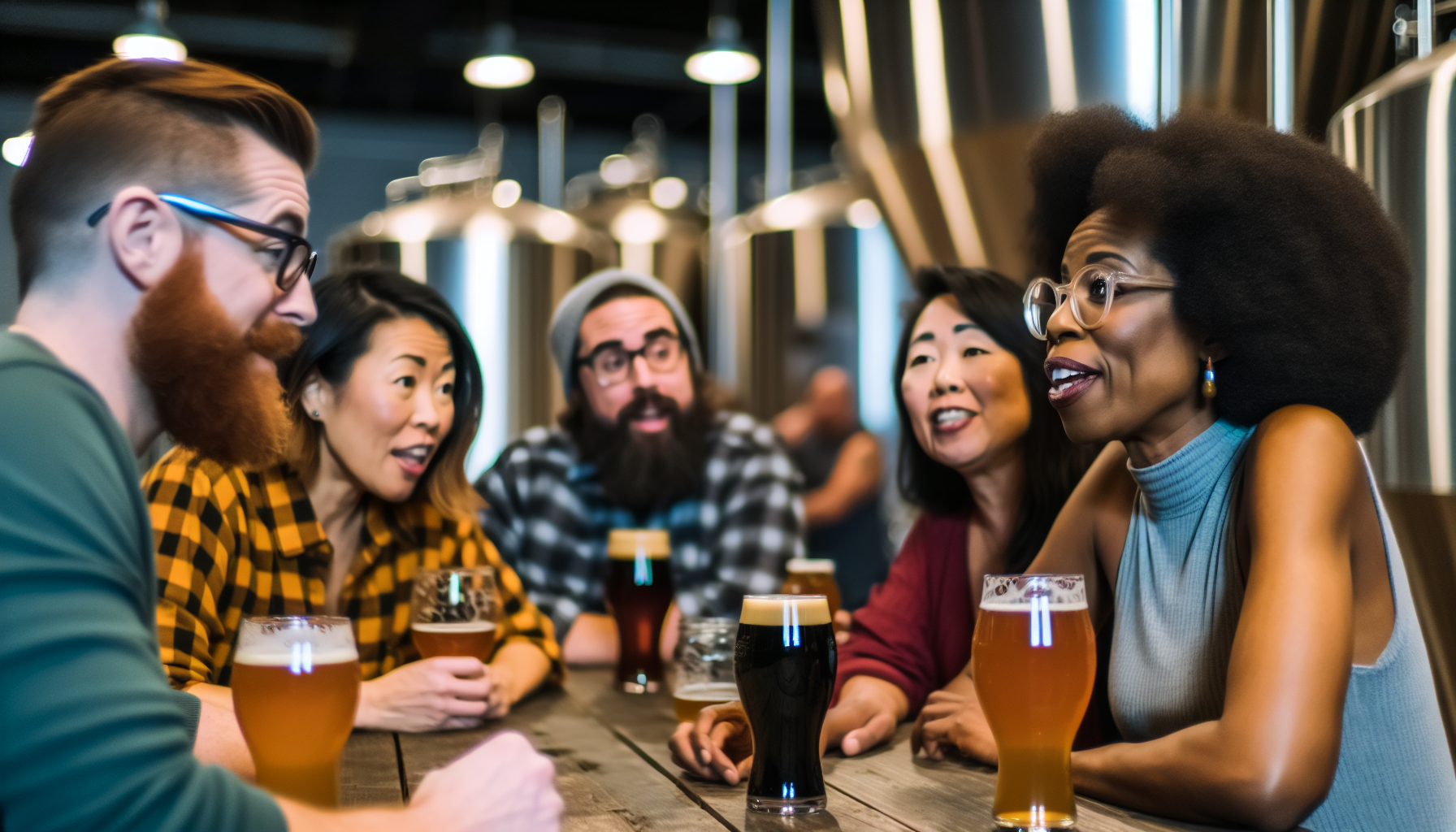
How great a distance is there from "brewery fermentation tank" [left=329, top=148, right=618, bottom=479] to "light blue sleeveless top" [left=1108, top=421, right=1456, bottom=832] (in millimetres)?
3694

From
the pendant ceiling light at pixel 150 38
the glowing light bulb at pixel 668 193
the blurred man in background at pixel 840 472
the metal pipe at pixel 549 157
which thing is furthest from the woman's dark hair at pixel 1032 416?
the metal pipe at pixel 549 157

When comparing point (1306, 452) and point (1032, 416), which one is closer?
point (1306, 452)

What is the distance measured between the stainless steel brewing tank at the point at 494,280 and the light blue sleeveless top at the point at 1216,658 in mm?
3692

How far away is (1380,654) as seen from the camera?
4.31 ft

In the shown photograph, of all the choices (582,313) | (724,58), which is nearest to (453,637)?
(582,313)

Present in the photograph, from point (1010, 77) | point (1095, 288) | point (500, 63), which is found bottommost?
point (1095, 288)

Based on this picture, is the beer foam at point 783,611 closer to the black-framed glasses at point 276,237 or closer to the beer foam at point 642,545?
the black-framed glasses at point 276,237

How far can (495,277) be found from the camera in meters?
4.97

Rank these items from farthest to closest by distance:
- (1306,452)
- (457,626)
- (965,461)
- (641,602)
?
(641,602)
(965,461)
(457,626)
(1306,452)

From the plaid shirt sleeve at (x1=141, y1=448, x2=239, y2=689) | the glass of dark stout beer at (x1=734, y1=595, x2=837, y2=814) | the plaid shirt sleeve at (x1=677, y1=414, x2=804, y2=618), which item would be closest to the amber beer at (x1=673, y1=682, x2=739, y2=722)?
the glass of dark stout beer at (x1=734, y1=595, x2=837, y2=814)

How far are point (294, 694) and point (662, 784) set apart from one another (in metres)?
0.43

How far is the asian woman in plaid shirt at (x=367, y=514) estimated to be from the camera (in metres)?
1.63

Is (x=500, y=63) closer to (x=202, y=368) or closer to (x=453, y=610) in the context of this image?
(x=453, y=610)

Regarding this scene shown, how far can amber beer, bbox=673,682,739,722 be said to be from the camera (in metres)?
1.57
